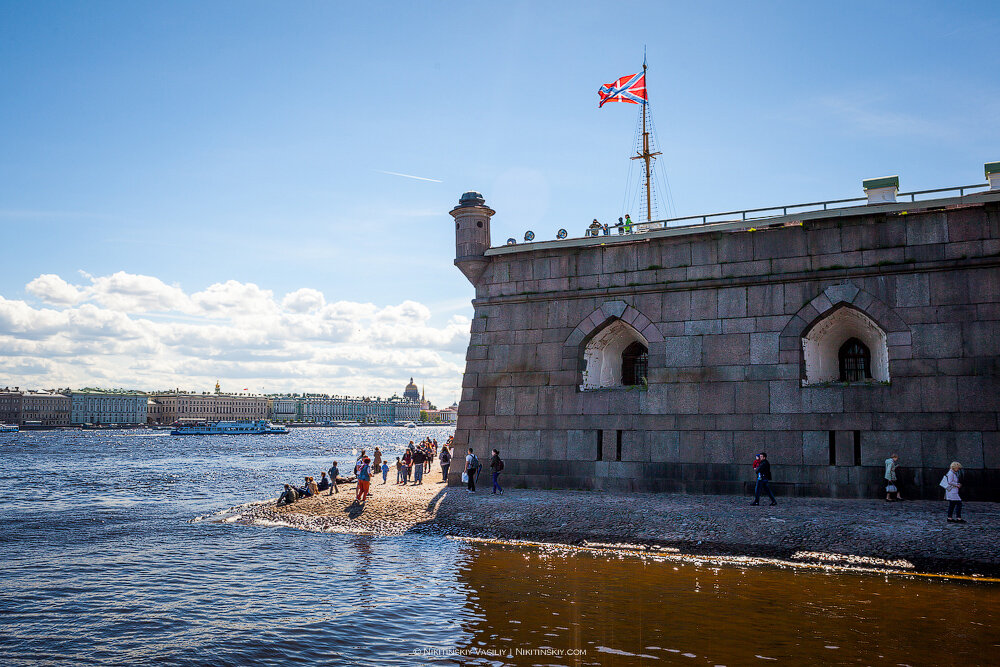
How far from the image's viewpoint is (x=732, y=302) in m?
17.0

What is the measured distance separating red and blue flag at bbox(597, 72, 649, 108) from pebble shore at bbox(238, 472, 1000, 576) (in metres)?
11.3

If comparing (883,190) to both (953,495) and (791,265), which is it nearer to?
(791,265)

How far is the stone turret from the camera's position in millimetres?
20062

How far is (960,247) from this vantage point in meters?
15.0

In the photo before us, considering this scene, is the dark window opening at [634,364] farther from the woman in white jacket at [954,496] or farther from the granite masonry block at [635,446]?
the woman in white jacket at [954,496]

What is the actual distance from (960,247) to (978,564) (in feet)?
23.5

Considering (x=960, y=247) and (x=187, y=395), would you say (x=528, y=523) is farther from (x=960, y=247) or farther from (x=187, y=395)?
(x=187, y=395)

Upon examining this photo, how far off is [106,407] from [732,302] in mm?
182227

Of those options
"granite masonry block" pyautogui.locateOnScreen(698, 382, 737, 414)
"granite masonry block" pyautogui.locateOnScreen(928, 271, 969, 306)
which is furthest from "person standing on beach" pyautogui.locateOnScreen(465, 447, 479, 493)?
"granite masonry block" pyautogui.locateOnScreen(928, 271, 969, 306)

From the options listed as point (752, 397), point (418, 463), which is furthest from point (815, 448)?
point (418, 463)

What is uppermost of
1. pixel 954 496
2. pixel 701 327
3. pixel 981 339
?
pixel 701 327

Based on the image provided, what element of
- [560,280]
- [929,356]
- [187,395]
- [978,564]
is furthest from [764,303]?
[187,395]

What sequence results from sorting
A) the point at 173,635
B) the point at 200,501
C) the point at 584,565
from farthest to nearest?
the point at 200,501 → the point at 584,565 → the point at 173,635

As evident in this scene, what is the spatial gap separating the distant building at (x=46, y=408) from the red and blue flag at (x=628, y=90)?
173 meters
